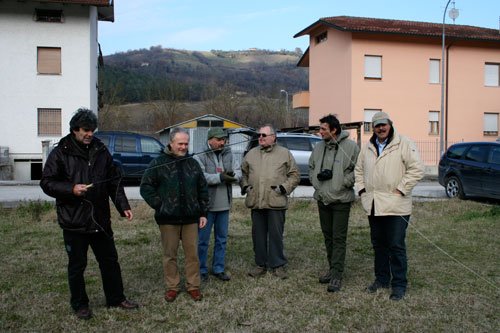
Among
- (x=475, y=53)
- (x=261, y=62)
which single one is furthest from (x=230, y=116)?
(x=261, y=62)

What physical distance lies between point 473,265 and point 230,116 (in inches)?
1632

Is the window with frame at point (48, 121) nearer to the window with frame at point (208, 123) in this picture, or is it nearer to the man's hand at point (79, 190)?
the window with frame at point (208, 123)

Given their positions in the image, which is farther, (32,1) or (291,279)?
(32,1)

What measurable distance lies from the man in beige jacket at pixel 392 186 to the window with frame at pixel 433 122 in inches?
1000

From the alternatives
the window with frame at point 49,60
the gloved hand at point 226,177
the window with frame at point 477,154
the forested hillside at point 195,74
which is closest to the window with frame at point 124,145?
the window with frame at point 477,154

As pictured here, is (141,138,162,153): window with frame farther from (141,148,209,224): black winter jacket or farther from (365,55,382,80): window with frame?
(365,55,382,80): window with frame

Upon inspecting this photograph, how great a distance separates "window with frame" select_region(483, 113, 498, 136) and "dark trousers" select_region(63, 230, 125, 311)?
95.9 feet

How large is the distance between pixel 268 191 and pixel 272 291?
1.11 meters

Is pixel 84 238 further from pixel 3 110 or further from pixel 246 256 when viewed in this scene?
pixel 3 110

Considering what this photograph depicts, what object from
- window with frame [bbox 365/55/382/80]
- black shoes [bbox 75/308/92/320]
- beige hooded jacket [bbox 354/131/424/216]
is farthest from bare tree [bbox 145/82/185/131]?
black shoes [bbox 75/308/92/320]

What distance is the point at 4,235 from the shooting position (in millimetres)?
8508

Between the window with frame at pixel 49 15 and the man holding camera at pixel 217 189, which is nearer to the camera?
the man holding camera at pixel 217 189

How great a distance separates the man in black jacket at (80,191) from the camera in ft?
15.0

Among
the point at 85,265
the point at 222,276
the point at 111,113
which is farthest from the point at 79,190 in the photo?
the point at 111,113
